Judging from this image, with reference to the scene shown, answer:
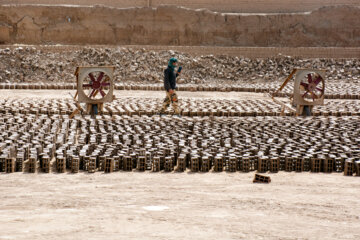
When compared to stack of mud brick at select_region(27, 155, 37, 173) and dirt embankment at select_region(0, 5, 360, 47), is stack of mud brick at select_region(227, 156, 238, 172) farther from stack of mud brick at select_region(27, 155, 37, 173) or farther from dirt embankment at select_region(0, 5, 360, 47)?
dirt embankment at select_region(0, 5, 360, 47)

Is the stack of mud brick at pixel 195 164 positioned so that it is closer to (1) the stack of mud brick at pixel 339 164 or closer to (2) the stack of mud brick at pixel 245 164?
(2) the stack of mud brick at pixel 245 164

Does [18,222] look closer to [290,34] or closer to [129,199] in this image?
[129,199]

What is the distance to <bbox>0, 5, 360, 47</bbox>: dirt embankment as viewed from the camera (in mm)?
30812

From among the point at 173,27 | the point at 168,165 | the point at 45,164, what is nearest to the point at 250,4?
the point at 173,27

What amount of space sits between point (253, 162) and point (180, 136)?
2198 millimetres

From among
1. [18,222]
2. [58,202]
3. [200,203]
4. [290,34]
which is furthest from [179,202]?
[290,34]

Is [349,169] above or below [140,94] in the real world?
below

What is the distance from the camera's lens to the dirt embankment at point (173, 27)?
30.8 m

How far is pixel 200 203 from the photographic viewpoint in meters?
6.68

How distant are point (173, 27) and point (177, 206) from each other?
2559cm

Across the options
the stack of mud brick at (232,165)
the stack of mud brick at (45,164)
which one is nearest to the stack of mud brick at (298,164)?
the stack of mud brick at (232,165)

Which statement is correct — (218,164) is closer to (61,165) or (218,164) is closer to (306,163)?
(306,163)

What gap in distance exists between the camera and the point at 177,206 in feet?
21.4

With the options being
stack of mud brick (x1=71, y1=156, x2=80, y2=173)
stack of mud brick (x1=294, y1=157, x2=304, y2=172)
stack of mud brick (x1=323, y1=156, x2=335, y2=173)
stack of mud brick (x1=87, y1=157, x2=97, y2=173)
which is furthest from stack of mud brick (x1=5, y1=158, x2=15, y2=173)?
stack of mud brick (x1=323, y1=156, x2=335, y2=173)
